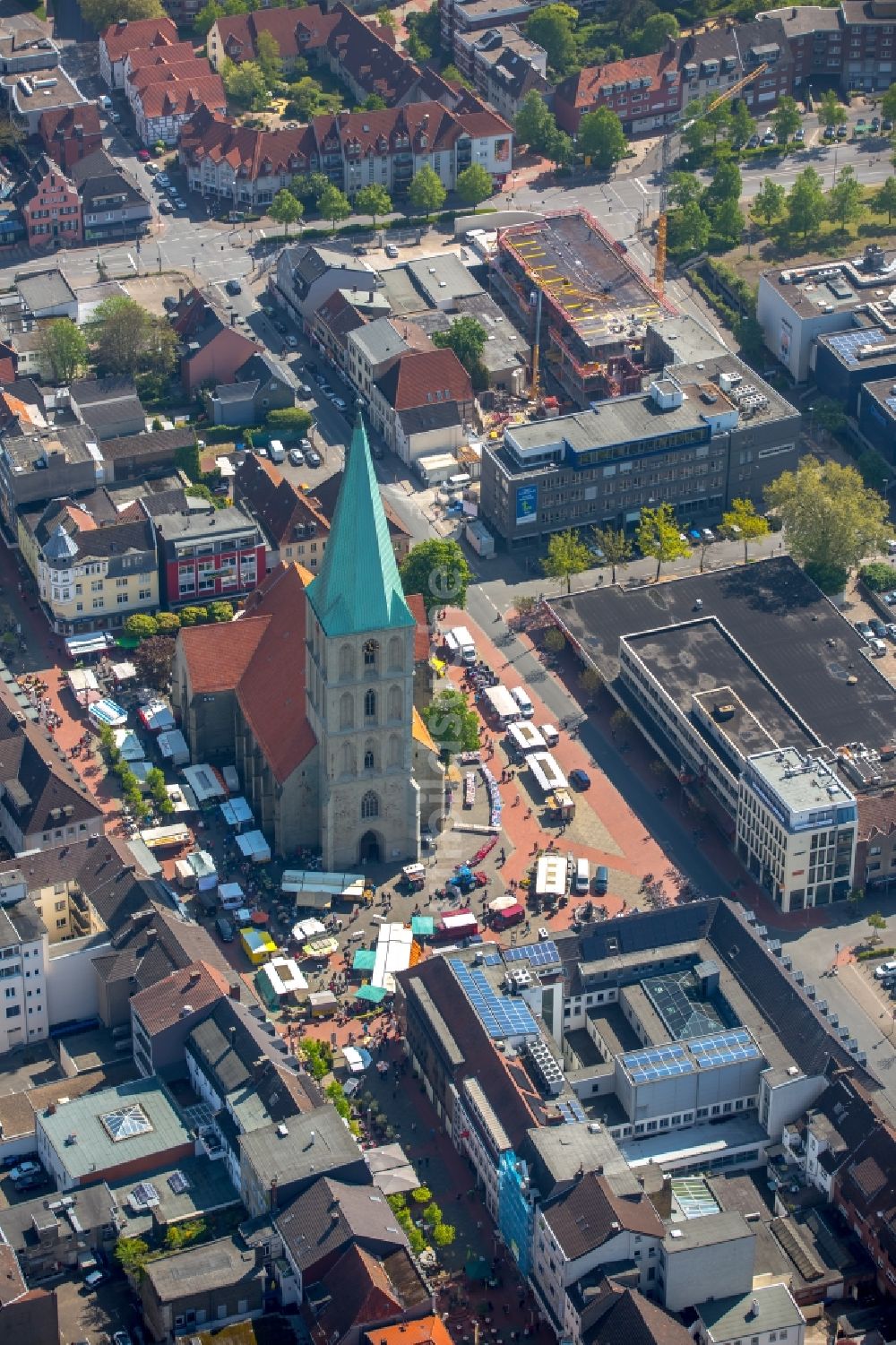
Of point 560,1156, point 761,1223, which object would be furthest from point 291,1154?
point 761,1223

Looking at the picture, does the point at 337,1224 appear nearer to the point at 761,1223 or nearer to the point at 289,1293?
the point at 289,1293

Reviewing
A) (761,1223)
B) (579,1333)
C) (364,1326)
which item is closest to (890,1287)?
(761,1223)

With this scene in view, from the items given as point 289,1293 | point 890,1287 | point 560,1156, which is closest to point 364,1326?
point 289,1293

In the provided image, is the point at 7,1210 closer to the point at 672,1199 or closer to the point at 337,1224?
the point at 337,1224

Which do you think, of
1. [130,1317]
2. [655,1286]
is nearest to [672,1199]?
[655,1286]

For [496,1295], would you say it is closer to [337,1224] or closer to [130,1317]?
[337,1224]

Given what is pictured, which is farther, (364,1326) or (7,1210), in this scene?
(7,1210)

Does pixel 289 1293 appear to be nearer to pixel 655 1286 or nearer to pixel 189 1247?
pixel 189 1247

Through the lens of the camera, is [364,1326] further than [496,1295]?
No
